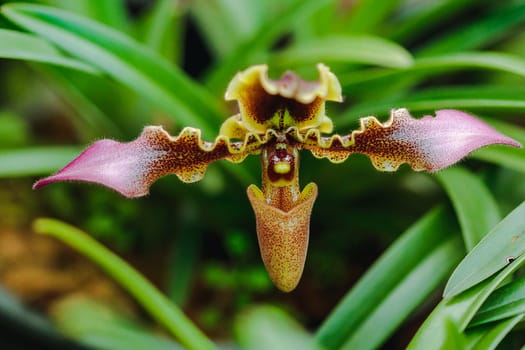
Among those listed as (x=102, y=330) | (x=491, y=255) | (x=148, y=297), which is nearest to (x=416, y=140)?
(x=491, y=255)

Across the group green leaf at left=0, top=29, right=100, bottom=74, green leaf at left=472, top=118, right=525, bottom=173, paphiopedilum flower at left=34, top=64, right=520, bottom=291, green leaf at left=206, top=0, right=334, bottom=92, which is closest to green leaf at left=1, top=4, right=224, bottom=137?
green leaf at left=0, top=29, right=100, bottom=74

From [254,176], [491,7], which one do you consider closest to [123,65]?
[254,176]

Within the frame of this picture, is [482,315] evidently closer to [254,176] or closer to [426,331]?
[426,331]

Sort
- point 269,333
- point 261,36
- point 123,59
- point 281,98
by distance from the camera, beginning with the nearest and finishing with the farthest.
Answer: point 269,333 < point 281,98 < point 123,59 < point 261,36

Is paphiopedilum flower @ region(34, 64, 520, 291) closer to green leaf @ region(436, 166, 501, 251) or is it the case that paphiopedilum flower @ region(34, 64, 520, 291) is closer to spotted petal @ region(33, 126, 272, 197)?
spotted petal @ region(33, 126, 272, 197)

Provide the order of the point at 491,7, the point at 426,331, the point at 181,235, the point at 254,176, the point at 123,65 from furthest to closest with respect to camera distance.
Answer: the point at 491,7 < the point at 181,235 < the point at 254,176 < the point at 123,65 < the point at 426,331

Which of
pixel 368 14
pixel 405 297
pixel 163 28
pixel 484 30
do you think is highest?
pixel 163 28

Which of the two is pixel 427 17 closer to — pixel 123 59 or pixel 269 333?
pixel 123 59
